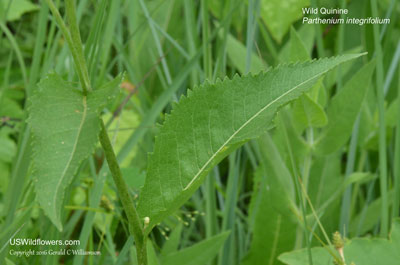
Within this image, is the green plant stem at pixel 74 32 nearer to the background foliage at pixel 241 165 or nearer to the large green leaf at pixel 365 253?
the background foliage at pixel 241 165

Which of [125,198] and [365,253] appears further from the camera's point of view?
[365,253]

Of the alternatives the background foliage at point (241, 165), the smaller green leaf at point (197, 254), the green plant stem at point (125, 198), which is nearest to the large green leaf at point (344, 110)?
the background foliage at point (241, 165)

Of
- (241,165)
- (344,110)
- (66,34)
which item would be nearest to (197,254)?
(344,110)

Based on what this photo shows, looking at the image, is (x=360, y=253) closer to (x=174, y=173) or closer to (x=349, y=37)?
(x=174, y=173)

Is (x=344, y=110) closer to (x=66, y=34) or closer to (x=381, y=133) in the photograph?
(x=381, y=133)

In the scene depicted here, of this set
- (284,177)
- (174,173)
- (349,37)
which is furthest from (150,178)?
(349,37)
